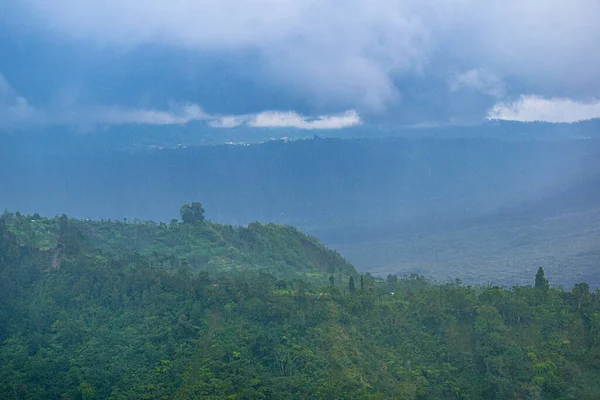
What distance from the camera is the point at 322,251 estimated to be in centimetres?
5516

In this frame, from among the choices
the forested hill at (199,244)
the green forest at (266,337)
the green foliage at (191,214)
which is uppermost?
the green foliage at (191,214)

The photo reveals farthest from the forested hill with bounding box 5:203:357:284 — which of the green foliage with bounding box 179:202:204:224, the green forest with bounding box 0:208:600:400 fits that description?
the green forest with bounding box 0:208:600:400

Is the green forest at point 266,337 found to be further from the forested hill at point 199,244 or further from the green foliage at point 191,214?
the green foliage at point 191,214

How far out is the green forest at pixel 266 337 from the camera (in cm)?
2638

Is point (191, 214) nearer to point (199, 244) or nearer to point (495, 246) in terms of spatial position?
point (199, 244)

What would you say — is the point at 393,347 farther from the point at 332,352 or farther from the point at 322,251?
the point at 322,251

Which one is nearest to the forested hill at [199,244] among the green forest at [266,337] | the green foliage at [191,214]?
the green foliage at [191,214]

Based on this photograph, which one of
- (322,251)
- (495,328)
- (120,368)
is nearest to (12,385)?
(120,368)

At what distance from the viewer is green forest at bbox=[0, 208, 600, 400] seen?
26375 mm

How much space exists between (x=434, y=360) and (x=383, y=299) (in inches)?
249

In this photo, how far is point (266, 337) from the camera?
94.9 feet

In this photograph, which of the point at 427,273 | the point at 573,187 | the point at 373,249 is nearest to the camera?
the point at 427,273

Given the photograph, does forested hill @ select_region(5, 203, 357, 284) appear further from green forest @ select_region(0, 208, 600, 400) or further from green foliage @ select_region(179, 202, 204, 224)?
green forest @ select_region(0, 208, 600, 400)

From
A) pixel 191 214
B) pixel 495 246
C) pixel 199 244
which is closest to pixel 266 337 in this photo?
pixel 199 244
